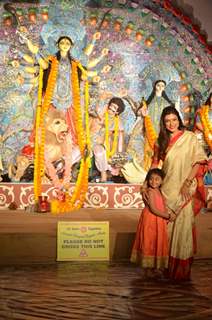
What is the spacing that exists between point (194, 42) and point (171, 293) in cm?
370

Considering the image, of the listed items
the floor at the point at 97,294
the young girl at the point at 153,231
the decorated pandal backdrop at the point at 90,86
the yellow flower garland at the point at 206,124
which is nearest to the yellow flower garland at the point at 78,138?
the decorated pandal backdrop at the point at 90,86

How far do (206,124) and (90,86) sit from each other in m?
1.60

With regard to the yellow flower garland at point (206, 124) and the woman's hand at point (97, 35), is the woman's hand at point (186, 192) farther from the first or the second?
the woman's hand at point (97, 35)

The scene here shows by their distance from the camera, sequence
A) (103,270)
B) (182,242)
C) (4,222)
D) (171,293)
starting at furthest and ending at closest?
1. (4,222)
2. (103,270)
3. (182,242)
4. (171,293)

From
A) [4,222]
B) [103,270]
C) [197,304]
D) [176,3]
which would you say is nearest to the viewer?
[197,304]

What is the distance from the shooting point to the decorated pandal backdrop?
570 cm

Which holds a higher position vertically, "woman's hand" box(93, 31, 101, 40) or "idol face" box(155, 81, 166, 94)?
"woman's hand" box(93, 31, 101, 40)

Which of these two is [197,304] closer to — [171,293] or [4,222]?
[171,293]

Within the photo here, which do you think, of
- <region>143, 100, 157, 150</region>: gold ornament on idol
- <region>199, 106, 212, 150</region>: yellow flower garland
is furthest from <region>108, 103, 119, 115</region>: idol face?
<region>199, 106, 212, 150</region>: yellow flower garland

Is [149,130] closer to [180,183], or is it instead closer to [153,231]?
[180,183]

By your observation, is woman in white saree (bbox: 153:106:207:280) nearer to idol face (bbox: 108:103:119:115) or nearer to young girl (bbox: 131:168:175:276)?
young girl (bbox: 131:168:175:276)

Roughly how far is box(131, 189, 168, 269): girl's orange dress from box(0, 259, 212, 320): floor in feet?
0.51

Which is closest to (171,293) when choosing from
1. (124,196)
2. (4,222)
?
(4,222)

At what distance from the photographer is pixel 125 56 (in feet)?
19.1
